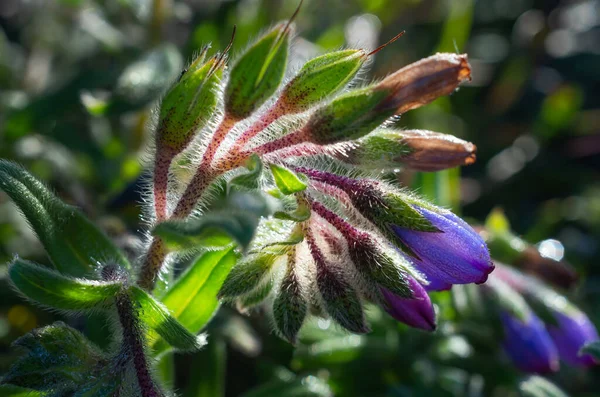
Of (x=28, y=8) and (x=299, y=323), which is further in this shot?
(x=28, y=8)

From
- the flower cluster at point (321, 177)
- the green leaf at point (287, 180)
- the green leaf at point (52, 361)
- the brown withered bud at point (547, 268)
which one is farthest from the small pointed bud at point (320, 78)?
the brown withered bud at point (547, 268)

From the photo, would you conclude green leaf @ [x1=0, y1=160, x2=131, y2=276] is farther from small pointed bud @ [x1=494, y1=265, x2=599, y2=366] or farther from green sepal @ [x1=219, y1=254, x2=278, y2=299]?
small pointed bud @ [x1=494, y1=265, x2=599, y2=366]

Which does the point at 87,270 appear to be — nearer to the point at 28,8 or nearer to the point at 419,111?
the point at 419,111

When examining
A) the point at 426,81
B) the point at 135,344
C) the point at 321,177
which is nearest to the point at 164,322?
the point at 135,344

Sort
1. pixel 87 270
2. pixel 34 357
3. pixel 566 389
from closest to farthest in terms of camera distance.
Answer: pixel 34 357, pixel 87 270, pixel 566 389

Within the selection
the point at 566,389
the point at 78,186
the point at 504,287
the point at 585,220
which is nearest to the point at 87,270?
the point at 78,186

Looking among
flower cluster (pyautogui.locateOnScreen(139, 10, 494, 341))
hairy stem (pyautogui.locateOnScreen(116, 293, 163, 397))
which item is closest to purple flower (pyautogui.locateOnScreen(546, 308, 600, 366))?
flower cluster (pyautogui.locateOnScreen(139, 10, 494, 341))

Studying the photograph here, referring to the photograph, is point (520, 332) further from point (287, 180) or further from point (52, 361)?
point (52, 361)
